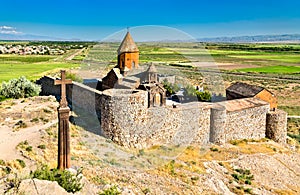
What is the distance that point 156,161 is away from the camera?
11.0 m

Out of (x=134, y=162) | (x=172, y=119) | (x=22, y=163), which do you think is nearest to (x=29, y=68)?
(x=172, y=119)

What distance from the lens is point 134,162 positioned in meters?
10.5

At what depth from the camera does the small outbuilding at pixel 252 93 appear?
17750 mm

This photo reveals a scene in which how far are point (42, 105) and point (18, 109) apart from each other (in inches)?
46.9

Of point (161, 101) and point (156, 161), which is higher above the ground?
point (161, 101)

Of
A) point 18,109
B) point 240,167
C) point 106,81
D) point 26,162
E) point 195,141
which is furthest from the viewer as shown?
point 106,81

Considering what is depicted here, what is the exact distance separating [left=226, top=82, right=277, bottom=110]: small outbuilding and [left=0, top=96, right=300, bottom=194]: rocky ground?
3.37 m

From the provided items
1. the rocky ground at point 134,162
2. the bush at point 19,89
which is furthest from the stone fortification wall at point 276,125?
the bush at point 19,89

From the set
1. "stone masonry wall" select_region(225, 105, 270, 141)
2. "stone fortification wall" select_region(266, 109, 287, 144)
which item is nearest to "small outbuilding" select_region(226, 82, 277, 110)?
"stone fortification wall" select_region(266, 109, 287, 144)

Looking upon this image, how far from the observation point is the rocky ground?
8242mm

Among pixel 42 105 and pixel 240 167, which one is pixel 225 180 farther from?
pixel 42 105

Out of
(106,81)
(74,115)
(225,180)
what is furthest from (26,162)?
(106,81)

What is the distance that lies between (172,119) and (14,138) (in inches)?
229

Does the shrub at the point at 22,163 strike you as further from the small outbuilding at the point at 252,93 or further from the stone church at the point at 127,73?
the small outbuilding at the point at 252,93
